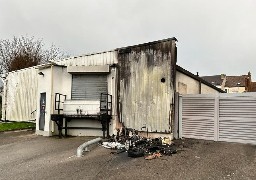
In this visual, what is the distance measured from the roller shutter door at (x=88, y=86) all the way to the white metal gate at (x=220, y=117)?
404 cm

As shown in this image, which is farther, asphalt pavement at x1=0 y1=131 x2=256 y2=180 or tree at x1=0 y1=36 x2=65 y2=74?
tree at x1=0 y1=36 x2=65 y2=74

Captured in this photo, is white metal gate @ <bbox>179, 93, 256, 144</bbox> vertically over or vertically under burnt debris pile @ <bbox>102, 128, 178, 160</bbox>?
over

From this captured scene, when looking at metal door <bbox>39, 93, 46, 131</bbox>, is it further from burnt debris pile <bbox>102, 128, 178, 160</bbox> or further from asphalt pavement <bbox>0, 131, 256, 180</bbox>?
burnt debris pile <bbox>102, 128, 178, 160</bbox>

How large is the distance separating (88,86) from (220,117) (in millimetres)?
6493

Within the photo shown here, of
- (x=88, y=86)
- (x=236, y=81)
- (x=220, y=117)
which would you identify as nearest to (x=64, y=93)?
(x=88, y=86)

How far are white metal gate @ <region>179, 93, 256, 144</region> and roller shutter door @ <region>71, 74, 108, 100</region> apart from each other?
4.04 metres

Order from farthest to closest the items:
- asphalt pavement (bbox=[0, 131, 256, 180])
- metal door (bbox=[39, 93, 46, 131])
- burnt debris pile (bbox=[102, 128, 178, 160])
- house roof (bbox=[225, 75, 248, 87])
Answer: house roof (bbox=[225, 75, 248, 87]), metal door (bbox=[39, 93, 46, 131]), burnt debris pile (bbox=[102, 128, 178, 160]), asphalt pavement (bbox=[0, 131, 256, 180])

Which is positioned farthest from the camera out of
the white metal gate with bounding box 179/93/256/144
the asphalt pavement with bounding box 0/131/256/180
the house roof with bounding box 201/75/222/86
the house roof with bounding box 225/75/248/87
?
the house roof with bounding box 225/75/248/87

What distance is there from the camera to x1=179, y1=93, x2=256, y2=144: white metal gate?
10555 mm

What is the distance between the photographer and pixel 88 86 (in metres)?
13.5

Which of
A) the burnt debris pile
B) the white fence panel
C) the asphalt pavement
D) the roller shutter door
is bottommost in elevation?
the asphalt pavement

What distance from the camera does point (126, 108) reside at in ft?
40.5

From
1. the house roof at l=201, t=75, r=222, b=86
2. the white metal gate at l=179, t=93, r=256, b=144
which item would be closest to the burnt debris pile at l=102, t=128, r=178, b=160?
the white metal gate at l=179, t=93, r=256, b=144

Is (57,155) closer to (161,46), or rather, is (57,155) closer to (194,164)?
(194,164)
